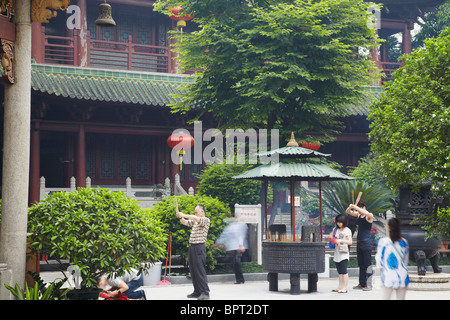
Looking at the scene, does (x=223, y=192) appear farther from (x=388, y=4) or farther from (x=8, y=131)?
(x=388, y=4)

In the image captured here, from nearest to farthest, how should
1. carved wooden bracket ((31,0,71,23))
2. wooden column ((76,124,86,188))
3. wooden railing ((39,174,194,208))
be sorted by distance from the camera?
carved wooden bracket ((31,0,71,23)) → wooden railing ((39,174,194,208)) → wooden column ((76,124,86,188))

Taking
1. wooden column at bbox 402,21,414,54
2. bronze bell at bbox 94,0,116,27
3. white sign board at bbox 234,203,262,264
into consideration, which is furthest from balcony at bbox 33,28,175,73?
bronze bell at bbox 94,0,116,27

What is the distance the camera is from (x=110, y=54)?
2398 cm

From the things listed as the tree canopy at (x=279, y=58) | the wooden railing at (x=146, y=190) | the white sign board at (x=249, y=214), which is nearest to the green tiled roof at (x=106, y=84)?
the wooden railing at (x=146, y=190)

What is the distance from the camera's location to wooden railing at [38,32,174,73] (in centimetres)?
2230

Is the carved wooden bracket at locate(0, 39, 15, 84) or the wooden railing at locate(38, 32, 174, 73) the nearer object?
the carved wooden bracket at locate(0, 39, 15, 84)

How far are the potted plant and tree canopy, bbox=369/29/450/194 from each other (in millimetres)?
4991

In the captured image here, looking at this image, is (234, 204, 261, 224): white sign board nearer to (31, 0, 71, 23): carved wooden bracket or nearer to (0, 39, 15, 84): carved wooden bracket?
(31, 0, 71, 23): carved wooden bracket

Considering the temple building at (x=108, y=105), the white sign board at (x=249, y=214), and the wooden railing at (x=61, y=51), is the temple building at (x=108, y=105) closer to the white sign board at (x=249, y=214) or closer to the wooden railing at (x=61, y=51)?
the wooden railing at (x=61, y=51)

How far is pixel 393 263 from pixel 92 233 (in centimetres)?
380

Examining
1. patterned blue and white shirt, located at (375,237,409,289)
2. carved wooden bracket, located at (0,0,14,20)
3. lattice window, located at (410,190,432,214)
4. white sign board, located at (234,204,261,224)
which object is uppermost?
carved wooden bracket, located at (0,0,14,20)

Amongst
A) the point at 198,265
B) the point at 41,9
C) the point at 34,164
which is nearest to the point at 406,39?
the point at 34,164

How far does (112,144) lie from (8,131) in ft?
45.4
